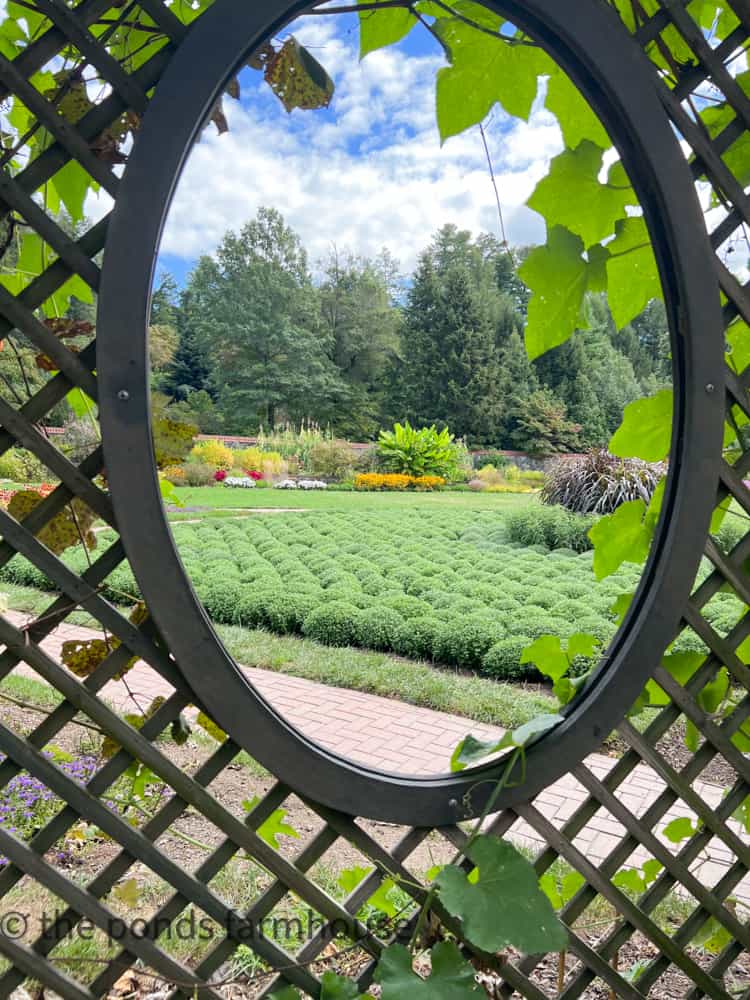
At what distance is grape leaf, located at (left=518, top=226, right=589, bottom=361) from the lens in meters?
0.87

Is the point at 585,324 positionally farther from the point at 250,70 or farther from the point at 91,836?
the point at 91,836

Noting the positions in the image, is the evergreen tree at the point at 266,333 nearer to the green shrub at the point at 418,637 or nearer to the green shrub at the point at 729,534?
the green shrub at the point at 729,534

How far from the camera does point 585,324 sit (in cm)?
93

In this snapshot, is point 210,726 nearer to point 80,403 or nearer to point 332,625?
point 80,403

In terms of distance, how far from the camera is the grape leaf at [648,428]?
2.94ft

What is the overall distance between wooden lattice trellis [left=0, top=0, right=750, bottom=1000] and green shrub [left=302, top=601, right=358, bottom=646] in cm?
301

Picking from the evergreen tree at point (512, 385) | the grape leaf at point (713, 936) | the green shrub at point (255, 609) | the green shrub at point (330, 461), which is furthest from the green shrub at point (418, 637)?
the evergreen tree at point (512, 385)

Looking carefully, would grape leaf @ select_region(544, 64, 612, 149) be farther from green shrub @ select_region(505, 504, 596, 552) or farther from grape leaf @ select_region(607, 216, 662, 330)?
green shrub @ select_region(505, 504, 596, 552)

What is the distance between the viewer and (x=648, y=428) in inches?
35.7

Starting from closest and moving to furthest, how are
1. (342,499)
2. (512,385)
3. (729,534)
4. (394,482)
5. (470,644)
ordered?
(470,644), (729,534), (342,499), (394,482), (512,385)

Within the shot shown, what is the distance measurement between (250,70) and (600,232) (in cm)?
51

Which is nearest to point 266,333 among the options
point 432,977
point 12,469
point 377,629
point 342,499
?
point 342,499

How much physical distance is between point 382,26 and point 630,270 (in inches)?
18.0

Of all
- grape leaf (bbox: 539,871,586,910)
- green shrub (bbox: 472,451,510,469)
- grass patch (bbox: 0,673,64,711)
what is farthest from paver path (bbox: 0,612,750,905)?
green shrub (bbox: 472,451,510,469)
